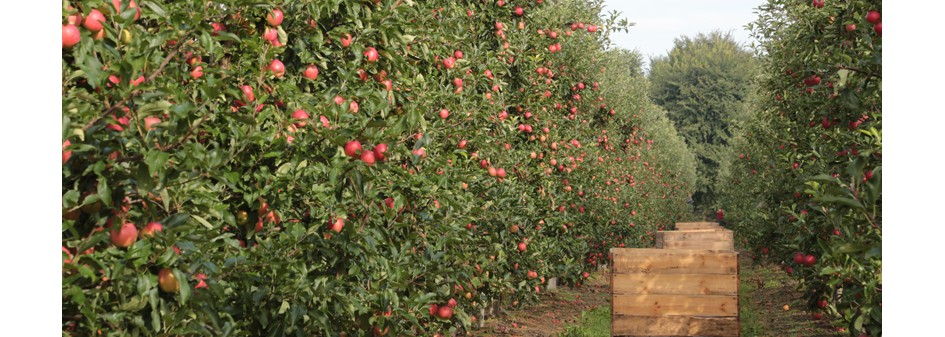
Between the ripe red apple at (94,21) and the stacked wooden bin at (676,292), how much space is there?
6.73 m

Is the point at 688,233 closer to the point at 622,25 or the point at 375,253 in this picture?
the point at 622,25

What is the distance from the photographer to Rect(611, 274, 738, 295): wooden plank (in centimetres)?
846

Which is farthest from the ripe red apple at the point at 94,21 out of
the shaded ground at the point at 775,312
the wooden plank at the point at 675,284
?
the shaded ground at the point at 775,312

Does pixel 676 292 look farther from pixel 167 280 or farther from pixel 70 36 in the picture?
pixel 70 36

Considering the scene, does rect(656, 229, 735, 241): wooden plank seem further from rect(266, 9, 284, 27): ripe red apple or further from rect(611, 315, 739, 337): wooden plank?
rect(266, 9, 284, 27): ripe red apple

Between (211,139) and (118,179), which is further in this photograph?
(211,139)

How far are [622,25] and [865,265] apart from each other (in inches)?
375

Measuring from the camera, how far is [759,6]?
39.7 feet

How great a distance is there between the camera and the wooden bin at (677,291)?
27.7ft

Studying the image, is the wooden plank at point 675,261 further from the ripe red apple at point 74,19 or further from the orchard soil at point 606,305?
the ripe red apple at point 74,19

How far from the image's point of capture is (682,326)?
28.0ft

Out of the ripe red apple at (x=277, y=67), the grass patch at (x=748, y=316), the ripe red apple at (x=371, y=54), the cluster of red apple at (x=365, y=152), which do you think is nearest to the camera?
the cluster of red apple at (x=365, y=152)

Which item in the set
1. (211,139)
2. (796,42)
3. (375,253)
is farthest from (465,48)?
(211,139)

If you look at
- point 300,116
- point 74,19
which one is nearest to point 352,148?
point 300,116
